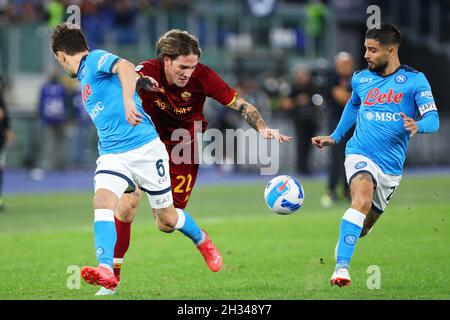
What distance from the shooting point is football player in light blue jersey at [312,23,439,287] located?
936cm

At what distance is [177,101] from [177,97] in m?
0.04

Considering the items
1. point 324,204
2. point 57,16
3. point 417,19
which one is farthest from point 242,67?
point 324,204

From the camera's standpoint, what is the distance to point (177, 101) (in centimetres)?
980

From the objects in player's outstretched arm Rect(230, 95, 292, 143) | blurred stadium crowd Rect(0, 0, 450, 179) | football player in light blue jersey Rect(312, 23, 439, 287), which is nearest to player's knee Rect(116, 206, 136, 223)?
player's outstretched arm Rect(230, 95, 292, 143)

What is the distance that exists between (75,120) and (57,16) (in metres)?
3.38

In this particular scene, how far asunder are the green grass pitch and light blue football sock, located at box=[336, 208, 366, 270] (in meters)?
0.32

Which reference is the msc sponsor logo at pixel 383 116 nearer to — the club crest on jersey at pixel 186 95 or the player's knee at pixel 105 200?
the club crest on jersey at pixel 186 95

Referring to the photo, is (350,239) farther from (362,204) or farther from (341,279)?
(341,279)

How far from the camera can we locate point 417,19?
40281mm

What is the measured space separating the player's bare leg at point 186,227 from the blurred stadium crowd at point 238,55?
976 cm

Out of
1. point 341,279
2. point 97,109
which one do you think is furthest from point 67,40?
point 341,279

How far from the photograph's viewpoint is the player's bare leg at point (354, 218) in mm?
9086

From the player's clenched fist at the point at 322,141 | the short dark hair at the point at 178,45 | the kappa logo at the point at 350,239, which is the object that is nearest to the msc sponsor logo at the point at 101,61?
the short dark hair at the point at 178,45
